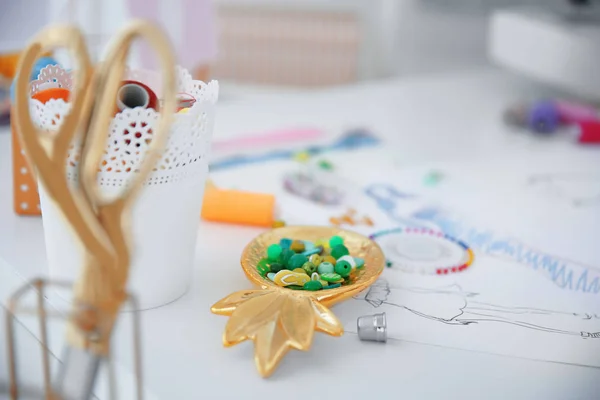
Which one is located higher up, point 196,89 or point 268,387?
point 196,89

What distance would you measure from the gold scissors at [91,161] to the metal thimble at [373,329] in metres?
0.20

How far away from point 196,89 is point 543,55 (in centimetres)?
70

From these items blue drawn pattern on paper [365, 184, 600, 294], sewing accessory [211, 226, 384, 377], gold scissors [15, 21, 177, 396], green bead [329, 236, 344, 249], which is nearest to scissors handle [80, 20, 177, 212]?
gold scissors [15, 21, 177, 396]

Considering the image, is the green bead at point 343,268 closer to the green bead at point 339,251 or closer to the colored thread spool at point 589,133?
the green bead at point 339,251

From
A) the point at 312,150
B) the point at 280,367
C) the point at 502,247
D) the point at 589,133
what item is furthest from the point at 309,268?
the point at 589,133

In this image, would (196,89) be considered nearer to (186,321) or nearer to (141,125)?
(141,125)

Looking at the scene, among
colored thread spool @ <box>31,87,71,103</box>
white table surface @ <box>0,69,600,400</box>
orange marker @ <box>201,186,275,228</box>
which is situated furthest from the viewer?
orange marker @ <box>201,186,275,228</box>

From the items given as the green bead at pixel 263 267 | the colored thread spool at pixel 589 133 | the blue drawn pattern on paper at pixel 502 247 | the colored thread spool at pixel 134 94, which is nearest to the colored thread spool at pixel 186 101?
the colored thread spool at pixel 134 94

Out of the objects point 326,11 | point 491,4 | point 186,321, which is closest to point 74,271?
point 186,321

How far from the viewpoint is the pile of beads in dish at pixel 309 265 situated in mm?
588

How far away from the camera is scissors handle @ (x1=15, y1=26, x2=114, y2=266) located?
1.29ft

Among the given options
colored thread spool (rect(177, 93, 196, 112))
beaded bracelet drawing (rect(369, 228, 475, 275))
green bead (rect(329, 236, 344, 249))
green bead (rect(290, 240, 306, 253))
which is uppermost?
colored thread spool (rect(177, 93, 196, 112))

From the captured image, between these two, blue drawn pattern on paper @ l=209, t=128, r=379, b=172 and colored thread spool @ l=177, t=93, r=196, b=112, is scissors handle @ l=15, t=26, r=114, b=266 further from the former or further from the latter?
blue drawn pattern on paper @ l=209, t=128, r=379, b=172

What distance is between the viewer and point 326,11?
174 centimetres
